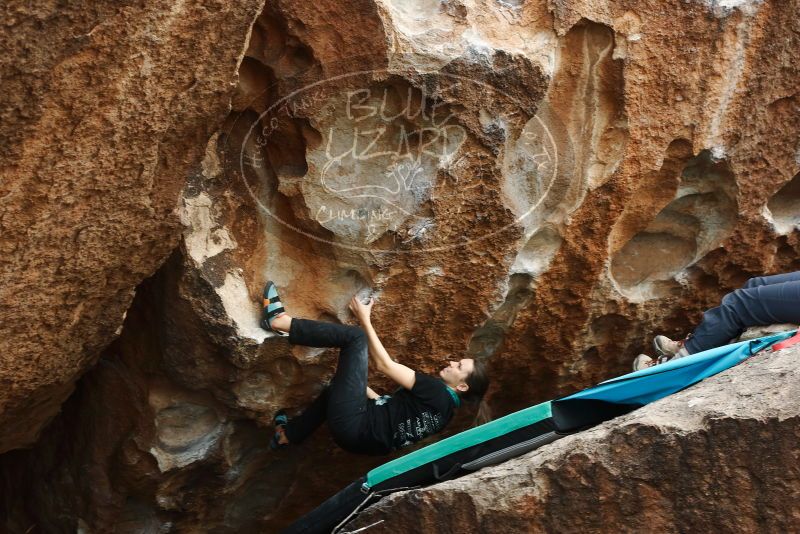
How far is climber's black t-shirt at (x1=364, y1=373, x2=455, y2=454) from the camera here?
342cm

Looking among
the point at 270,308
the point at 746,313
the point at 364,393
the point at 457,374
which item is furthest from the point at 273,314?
the point at 746,313

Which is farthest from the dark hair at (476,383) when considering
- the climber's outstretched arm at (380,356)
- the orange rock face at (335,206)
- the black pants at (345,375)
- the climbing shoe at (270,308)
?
the climbing shoe at (270,308)

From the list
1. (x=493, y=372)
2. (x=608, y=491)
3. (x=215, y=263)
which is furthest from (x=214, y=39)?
(x=493, y=372)

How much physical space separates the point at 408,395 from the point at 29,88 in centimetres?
171

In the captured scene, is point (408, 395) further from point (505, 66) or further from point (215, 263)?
point (505, 66)

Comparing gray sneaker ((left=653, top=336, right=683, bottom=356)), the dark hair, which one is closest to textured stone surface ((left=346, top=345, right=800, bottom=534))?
the dark hair

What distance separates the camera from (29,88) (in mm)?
2461

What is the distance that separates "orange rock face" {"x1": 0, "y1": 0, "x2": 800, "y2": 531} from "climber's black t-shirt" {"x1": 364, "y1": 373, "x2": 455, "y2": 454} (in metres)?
0.29

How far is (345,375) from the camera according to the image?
11.1ft

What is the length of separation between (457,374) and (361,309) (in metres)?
0.46

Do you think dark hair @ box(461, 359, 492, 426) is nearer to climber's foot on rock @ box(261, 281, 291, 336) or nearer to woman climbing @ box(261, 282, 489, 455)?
woman climbing @ box(261, 282, 489, 455)

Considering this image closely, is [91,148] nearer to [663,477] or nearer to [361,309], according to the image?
[361,309]

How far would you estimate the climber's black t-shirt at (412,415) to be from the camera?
3.42 metres

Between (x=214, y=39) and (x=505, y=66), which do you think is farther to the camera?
(x=505, y=66)
